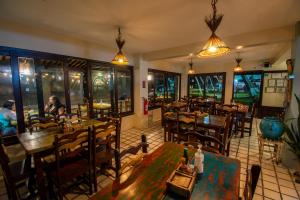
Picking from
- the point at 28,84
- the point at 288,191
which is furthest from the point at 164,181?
the point at 28,84

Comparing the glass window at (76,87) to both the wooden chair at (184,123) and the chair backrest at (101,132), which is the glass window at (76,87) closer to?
the chair backrest at (101,132)

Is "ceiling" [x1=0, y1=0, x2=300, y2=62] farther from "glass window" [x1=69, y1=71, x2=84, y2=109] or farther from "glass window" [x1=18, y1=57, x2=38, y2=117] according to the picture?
"glass window" [x1=69, y1=71, x2=84, y2=109]

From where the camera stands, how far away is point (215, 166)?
1319mm

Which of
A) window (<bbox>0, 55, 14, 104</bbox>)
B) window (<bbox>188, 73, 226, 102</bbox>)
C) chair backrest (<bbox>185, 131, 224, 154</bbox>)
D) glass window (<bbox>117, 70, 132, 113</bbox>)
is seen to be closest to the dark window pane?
window (<bbox>0, 55, 14, 104</bbox>)

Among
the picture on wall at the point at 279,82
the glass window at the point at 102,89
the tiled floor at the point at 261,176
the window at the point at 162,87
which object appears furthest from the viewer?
the window at the point at 162,87

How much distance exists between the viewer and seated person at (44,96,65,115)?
310cm

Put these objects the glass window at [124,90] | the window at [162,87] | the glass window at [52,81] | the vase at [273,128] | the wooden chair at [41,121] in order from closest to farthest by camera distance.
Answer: the wooden chair at [41,121] < the vase at [273,128] < the glass window at [52,81] < the glass window at [124,90] < the window at [162,87]

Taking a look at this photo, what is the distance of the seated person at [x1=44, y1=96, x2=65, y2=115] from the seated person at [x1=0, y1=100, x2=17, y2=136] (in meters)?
0.53

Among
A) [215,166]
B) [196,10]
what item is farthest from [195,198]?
[196,10]

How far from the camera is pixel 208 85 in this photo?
7336mm

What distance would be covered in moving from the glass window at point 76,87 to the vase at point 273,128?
13.5 feet

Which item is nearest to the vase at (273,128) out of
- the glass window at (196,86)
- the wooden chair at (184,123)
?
the wooden chair at (184,123)

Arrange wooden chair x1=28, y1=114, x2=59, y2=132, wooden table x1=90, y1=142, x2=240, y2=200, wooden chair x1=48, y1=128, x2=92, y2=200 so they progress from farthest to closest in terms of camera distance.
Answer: wooden chair x1=28, y1=114, x2=59, y2=132
wooden chair x1=48, y1=128, x2=92, y2=200
wooden table x1=90, y1=142, x2=240, y2=200

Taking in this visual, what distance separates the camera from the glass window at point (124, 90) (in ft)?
15.2
